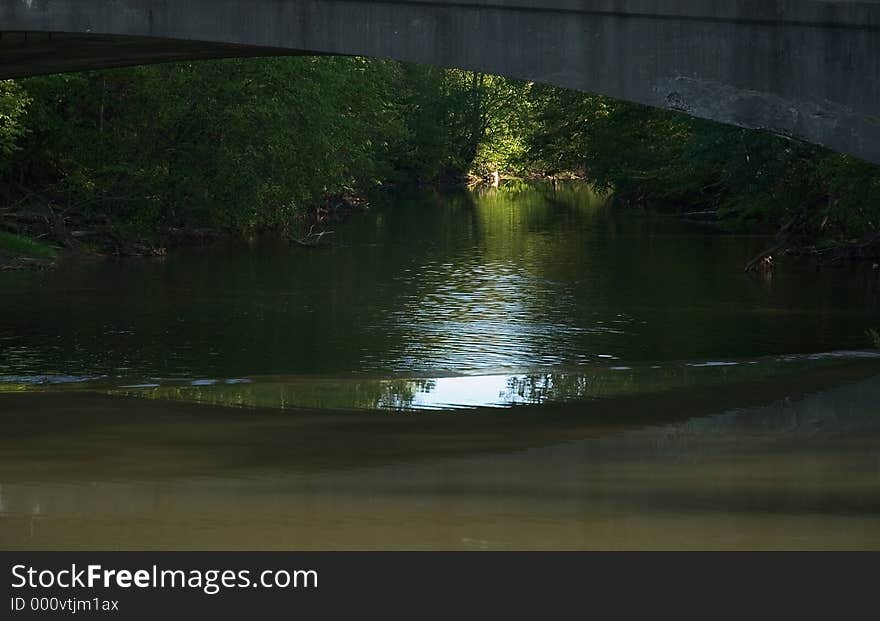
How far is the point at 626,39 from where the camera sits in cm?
1612

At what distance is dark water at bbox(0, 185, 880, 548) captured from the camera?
381 inches

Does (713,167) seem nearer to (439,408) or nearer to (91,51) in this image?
(91,51)

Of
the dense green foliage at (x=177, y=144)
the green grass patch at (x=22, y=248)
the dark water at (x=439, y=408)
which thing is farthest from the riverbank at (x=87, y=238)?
the dark water at (x=439, y=408)

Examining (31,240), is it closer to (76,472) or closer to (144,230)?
(144,230)

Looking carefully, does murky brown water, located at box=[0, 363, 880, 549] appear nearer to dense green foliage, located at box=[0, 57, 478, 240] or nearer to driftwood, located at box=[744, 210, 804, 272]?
driftwood, located at box=[744, 210, 804, 272]

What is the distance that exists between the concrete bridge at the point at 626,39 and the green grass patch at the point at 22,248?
1694 centimetres

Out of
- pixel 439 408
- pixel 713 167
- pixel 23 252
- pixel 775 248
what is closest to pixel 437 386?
pixel 439 408

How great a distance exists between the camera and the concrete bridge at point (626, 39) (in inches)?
631

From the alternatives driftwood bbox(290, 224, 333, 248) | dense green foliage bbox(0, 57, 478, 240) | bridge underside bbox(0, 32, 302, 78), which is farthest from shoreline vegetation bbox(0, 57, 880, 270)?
bridge underside bbox(0, 32, 302, 78)

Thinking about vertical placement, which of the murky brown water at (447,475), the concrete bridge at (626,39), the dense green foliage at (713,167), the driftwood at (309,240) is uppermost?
the concrete bridge at (626,39)

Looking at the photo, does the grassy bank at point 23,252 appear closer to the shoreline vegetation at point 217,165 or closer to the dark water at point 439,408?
the shoreline vegetation at point 217,165

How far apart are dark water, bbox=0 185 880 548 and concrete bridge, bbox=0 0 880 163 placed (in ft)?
10.8
